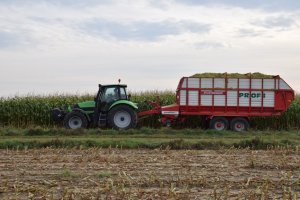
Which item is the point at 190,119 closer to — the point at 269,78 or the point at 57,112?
the point at 269,78

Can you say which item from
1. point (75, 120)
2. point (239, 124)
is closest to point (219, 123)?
point (239, 124)

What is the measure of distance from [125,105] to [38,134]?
3.73 meters

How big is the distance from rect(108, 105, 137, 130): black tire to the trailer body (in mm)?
1481

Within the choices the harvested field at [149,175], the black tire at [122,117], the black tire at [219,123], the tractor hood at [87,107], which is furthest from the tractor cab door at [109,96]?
the harvested field at [149,175]

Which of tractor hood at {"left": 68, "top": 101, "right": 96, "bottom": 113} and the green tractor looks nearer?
the green tractor

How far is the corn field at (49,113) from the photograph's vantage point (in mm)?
26750

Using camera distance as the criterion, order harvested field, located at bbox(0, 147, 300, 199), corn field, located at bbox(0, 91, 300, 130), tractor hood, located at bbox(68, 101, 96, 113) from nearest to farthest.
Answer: harvested field, located at bbox(0, 147, 300, 199) → tractor hood, located at bbox(68, 101, 96, 113) → corn field, located at bbox(0, 91, 300, 130)

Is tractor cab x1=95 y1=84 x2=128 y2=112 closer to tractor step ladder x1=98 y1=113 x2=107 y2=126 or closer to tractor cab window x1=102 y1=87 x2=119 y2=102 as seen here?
tractor cab window x1=102 y1=87 x2=119 y2=102

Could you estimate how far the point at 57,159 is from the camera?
1267 cm

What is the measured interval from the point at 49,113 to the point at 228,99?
30.4 ft

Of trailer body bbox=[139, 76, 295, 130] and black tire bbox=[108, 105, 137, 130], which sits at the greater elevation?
trailer body bbox=[139, 76, 295, 130]

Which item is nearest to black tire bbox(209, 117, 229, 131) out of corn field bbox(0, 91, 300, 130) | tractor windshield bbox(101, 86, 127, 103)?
corn field bbox(0, 91, 300, 130)

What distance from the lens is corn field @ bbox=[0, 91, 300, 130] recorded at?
26.8 metres

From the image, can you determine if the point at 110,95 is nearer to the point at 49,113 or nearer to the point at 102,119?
the point at 102,119
